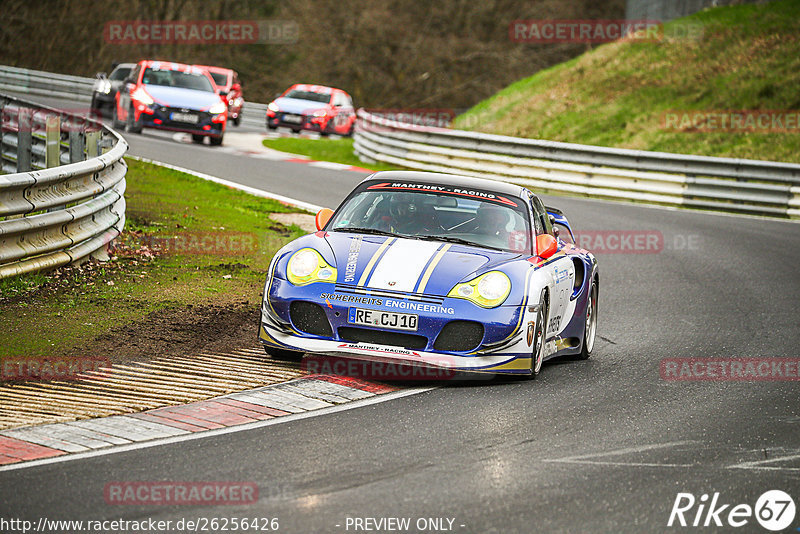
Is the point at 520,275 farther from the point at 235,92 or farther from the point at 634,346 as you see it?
the point at 235,92

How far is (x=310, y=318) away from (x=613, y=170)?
16.2m

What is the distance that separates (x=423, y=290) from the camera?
7.39m

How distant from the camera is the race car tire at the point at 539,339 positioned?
25.1 ft

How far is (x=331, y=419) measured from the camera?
20.9 ft

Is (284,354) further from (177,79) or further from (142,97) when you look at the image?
(177,79)

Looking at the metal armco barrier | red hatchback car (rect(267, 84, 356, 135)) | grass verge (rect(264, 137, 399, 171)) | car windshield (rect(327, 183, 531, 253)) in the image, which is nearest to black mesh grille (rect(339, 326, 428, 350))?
car windshield (rect(327, 183, 531, 253))

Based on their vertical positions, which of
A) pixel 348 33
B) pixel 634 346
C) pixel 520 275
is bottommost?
pixel 634 346

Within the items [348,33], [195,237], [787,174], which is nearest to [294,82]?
[348,33]

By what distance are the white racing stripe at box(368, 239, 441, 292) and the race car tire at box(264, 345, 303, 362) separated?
864mm

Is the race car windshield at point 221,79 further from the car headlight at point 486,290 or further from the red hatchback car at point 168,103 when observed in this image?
the car headlight at point 486,290

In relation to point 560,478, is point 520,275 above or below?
above

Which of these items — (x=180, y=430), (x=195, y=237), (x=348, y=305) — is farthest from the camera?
(x=195, y=237)

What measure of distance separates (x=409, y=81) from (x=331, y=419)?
47212 mm

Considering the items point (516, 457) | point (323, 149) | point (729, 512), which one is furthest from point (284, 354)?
point (323, 149)
